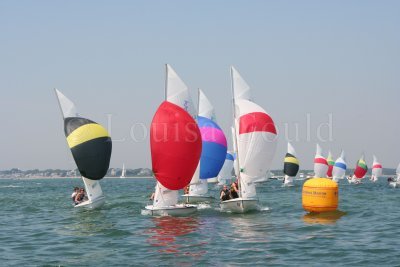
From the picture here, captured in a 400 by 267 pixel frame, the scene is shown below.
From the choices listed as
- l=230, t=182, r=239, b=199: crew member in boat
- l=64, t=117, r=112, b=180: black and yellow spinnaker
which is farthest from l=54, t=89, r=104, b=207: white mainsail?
l=230, t=182, r=239, b=199: crew member in boat

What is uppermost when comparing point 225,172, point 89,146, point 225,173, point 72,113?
point 72,113

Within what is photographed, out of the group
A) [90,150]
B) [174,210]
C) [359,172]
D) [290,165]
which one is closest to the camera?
[174,210]

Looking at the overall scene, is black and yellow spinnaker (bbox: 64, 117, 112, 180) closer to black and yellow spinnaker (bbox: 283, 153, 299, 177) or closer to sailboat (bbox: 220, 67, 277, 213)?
sailboat (bbox: 220, 67, 277, 213)

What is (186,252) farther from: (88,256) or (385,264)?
(385,264)

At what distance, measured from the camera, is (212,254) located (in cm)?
2170

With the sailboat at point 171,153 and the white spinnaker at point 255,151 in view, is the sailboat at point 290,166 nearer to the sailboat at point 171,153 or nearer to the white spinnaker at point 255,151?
the white spinnaker at point 255,151

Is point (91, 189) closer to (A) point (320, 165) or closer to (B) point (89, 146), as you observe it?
(B) point (89, 146)

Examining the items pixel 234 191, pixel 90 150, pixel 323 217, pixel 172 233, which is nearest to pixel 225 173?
pixel 234 191

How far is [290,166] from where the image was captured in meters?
88.0

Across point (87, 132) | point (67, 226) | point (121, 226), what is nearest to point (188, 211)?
point (121, 226)

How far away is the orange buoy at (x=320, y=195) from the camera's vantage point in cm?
3000

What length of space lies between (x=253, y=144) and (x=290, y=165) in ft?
180

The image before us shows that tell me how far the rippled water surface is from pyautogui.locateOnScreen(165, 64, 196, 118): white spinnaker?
7.06 meters

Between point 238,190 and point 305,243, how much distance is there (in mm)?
12728
